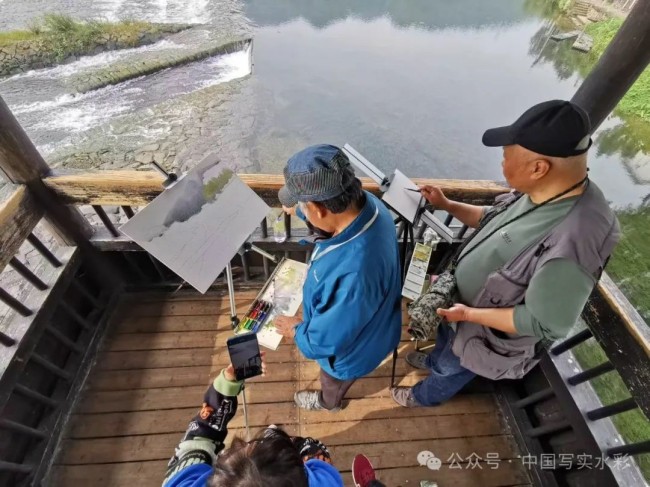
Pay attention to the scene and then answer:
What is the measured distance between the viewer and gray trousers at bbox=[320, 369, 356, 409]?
1.96m

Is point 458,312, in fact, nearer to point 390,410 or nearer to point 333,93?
point 390,410

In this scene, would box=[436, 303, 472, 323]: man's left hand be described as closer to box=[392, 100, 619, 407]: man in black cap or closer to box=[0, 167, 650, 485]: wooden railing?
box=[392, 100, 619, 407]: man in black cap

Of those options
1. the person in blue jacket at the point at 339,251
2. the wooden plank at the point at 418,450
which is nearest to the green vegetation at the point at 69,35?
the person in blue jacket at the point at 339,251

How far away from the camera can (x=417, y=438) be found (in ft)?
7.25

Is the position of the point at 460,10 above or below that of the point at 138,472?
below

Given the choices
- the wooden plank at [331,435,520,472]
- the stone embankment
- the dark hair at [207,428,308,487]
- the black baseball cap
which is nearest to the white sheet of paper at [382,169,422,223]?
the black baseball cap

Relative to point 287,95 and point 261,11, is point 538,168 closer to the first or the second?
point 287,95

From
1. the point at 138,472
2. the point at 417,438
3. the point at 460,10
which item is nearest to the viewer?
the point at 138,472

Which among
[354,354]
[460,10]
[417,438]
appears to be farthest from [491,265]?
[460,10]

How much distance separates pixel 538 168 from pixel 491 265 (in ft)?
1.38

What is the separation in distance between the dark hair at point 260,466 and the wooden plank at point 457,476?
145cm

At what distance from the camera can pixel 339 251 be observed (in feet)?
4.18

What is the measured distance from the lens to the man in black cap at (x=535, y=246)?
1.14m

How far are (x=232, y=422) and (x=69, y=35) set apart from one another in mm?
20883
